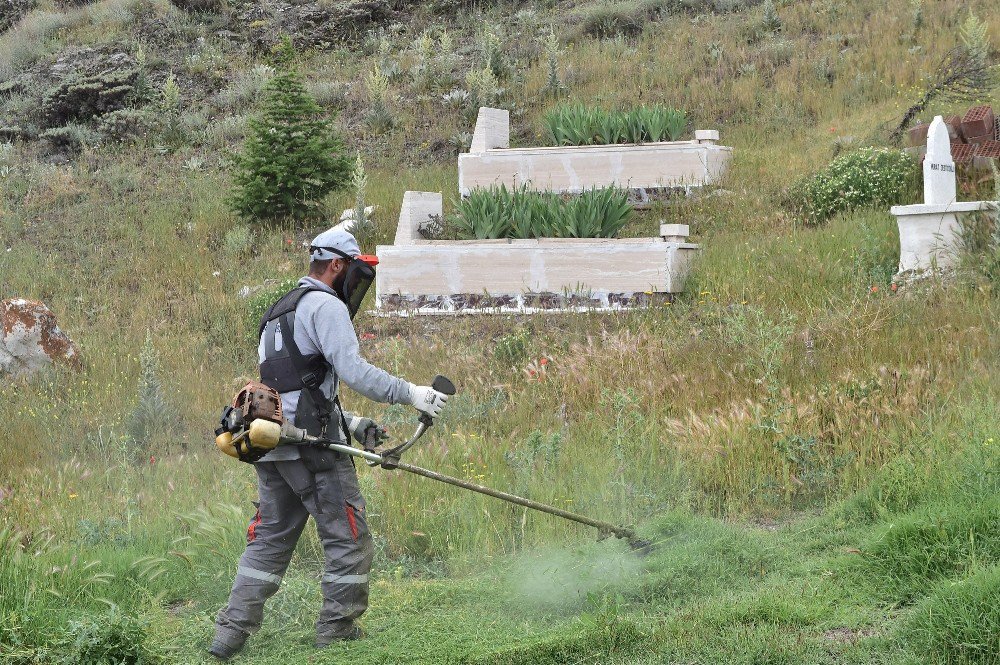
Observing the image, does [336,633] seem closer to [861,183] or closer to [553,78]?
[861,183]

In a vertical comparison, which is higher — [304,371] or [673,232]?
[673,232]

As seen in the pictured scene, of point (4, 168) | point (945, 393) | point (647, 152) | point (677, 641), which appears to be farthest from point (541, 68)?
point (677, 641)

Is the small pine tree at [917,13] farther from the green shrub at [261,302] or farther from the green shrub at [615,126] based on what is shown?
the green shrub at [261,302]

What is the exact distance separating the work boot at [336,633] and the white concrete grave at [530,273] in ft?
19.6

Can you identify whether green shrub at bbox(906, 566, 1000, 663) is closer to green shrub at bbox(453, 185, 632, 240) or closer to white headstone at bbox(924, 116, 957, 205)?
white headstone at bbox(924, 116, 957, 205)

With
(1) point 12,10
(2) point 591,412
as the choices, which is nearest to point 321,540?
(2) point 591,412

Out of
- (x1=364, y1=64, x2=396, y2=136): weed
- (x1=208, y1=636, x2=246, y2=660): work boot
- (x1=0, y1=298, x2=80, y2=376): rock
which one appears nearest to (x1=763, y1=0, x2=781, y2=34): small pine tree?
(x1=364, y1=64, x2=396, y2=136): weed

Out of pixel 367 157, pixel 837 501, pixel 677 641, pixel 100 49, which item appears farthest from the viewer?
pixel 100 49

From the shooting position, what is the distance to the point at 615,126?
44.2ft

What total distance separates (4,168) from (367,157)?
19.8 feet

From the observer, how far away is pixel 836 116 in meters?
13.4

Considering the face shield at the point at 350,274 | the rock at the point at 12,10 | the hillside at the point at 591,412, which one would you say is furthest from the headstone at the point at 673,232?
the rock at the point at 12,10

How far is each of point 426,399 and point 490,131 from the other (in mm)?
9963

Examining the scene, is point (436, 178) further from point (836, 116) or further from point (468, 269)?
point (836, 116)
